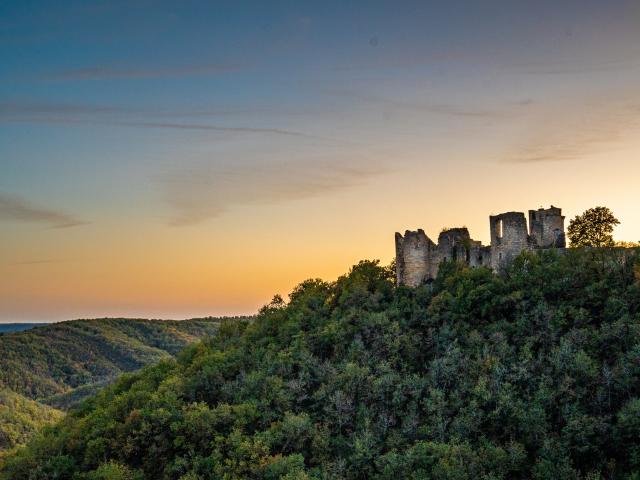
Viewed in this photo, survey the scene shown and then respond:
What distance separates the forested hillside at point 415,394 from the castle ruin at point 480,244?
90cm

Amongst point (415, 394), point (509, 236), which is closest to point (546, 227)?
point (509, 236)

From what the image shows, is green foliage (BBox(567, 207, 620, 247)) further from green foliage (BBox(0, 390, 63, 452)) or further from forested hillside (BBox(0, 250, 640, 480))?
green foliage (BBox(0, 390, 63, 452))

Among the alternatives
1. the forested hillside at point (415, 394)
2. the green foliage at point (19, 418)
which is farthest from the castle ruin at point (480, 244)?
the green foliage at point (19, 418)

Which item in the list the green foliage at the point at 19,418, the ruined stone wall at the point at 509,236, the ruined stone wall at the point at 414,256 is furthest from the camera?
the green foliage at the point at 19,418

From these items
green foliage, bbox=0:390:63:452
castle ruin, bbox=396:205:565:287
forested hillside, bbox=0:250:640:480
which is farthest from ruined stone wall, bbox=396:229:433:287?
green foliage, bbox=0:390:63:452

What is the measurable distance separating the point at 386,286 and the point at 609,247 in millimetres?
16164

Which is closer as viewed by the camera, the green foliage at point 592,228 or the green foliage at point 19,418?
the green foliage at point 592,228

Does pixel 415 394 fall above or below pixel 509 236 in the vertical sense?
below

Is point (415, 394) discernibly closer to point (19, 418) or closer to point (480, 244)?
point (480, 244)

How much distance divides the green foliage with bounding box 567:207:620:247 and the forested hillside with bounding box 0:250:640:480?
415cm

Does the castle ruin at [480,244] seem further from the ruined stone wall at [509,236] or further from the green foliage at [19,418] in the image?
the green foliage at [19,418]

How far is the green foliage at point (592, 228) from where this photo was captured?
158 ft

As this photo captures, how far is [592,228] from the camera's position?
4850 centimetres

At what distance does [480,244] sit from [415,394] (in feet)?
40.1
